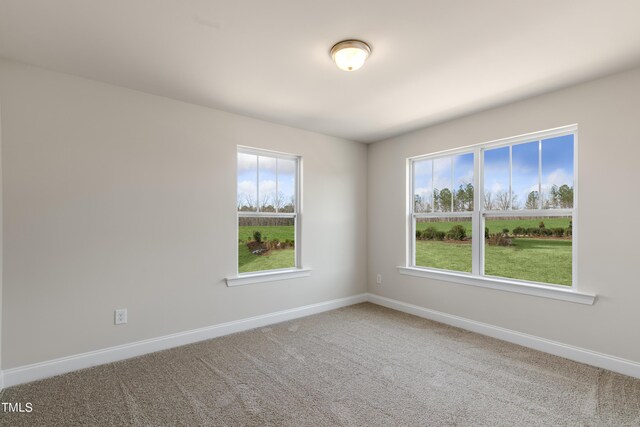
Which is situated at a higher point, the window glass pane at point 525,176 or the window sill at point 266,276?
the window glass pane at point 525,176

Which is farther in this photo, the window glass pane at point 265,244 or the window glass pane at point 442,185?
the window glass pane at point 442,185

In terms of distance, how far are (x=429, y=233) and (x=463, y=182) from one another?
0.89 meters

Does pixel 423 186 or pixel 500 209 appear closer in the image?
pixel 500 209

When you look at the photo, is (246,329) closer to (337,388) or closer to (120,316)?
(120,316)

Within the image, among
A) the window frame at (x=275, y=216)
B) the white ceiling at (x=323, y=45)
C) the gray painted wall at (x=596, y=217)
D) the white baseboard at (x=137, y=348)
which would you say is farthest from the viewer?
the window frame at (x=275, y=216)

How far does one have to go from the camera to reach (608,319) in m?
2.60

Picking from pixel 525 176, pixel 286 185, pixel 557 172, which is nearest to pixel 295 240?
pixel 286 185

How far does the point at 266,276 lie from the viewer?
12.2 feet

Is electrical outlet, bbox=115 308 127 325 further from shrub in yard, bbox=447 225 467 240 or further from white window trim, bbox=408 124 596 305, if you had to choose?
shrub in yard, bbox=447 225 467 240

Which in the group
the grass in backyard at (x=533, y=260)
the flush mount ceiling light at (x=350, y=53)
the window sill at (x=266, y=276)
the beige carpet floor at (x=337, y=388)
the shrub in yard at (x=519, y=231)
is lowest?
the beige carpet floor at (x=337, y=388)

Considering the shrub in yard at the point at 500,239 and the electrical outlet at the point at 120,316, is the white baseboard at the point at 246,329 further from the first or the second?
the shrub in yard at the point at 500,239

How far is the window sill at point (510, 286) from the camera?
2.76m

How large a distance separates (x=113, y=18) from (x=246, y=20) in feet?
2.61

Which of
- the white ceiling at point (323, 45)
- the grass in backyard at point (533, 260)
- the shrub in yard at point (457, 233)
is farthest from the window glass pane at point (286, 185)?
the grass in backyard at point (533, 260)
